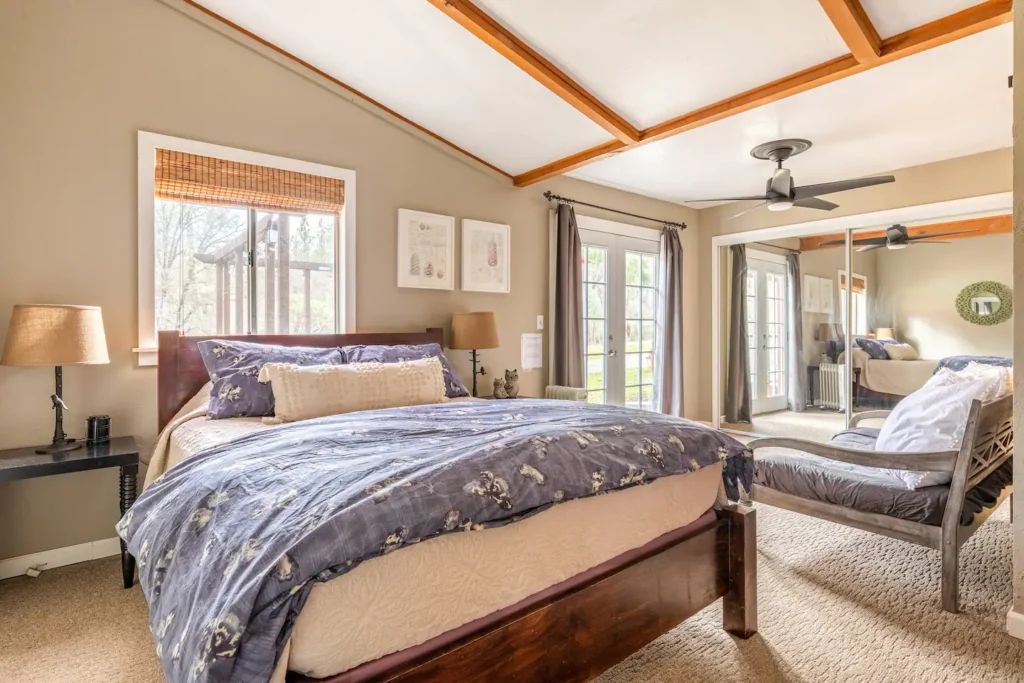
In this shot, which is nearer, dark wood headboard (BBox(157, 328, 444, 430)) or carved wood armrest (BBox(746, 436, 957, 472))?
carved wood armrest (BBox(746, 436, 957, 472))

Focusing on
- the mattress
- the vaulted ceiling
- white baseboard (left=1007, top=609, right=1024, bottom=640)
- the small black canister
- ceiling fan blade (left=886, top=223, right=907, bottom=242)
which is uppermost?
the vaulted ceiling

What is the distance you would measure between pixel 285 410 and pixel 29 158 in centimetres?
175

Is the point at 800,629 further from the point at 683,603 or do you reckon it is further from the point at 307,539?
the point at 307,539

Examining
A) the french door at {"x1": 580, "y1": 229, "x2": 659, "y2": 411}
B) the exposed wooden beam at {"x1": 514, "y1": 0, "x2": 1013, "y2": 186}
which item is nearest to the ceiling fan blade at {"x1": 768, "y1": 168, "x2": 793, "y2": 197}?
the exposed wooden beam at {"x1": 514, "y1": 0, "x2": 1013, "y2": 186}

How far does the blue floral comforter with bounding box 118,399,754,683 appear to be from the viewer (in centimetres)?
102

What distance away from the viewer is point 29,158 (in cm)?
258

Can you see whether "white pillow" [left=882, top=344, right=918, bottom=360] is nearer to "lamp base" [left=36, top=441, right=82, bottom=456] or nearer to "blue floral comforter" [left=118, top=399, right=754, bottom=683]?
"blue floral comforter" [left=118, top=399, right=754, bottom=683]

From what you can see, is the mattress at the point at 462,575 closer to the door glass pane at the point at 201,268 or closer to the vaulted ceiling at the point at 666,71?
the vaulted ceiling at the point at 666,71

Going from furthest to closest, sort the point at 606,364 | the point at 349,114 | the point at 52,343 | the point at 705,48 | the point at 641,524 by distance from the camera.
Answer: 1. the point at 606,364
2. the point at 349,114
3. the point at 705,48
4. the point at 52,343
5. the point at 641,524

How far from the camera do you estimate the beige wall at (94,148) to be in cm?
257

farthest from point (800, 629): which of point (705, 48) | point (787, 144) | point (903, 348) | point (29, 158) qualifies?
point (29, 158)

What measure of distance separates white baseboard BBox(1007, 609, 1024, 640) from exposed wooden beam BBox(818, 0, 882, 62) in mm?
2432

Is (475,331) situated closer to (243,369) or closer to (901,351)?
(243,369)

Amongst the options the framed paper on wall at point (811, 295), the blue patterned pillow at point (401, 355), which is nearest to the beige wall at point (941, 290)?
the framed paper on wall at point (811, 295)
